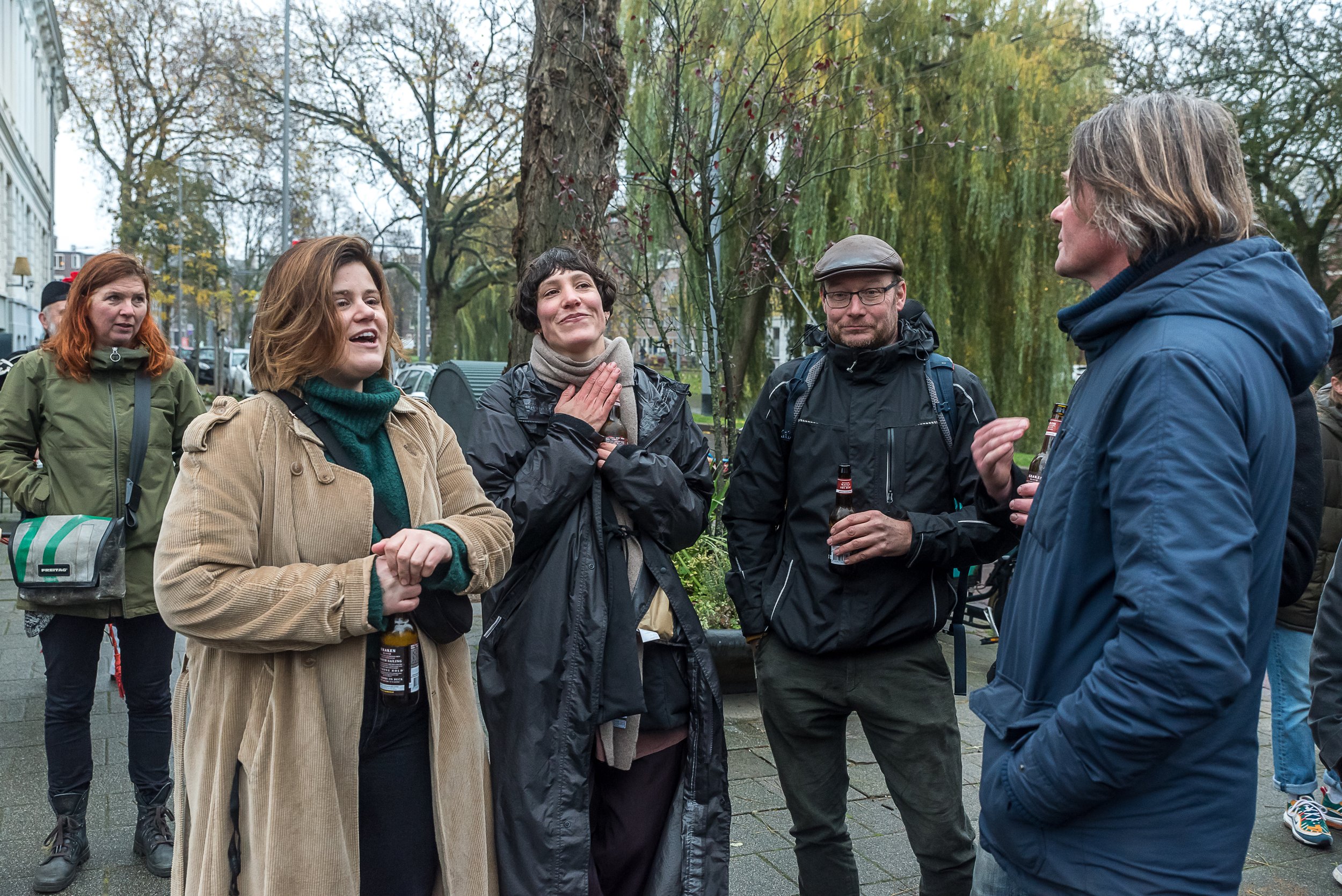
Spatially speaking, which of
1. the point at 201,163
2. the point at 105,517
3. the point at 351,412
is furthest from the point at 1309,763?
the point at 201,163

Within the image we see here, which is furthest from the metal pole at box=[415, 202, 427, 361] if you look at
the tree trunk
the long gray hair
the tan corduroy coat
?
the long gray hair

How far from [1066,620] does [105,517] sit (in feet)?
10.9

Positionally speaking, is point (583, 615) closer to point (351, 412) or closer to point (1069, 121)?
point (351, 412)

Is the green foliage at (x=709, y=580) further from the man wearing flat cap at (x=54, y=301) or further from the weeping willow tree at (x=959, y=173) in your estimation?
the weeping willow tree at (x=959, y=173)

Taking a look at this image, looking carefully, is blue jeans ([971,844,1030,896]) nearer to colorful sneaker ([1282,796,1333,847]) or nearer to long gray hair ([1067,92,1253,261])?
long gray hair ([1067,92,1253,261])

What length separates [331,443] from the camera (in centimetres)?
233

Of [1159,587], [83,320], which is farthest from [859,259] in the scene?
[83,320]

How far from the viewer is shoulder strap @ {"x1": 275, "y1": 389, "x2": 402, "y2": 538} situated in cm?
232

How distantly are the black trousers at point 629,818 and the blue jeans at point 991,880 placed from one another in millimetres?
1023

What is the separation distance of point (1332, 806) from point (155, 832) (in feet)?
15.1

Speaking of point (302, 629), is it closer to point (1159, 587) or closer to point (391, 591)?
point (391, 591)

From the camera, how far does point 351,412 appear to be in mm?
2385

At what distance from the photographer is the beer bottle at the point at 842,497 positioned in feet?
9.69

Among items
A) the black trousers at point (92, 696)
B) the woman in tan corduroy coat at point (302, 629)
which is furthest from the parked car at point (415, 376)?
the woman in tan corduroy coat at point (302, 629)
